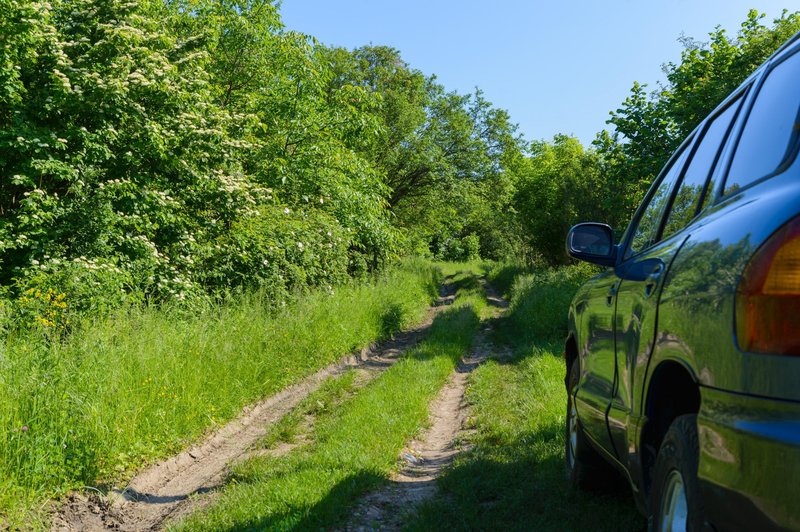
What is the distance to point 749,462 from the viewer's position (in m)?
1.73

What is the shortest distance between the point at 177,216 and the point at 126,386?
5992 millimetres

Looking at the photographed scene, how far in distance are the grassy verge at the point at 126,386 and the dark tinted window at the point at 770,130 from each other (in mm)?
5080

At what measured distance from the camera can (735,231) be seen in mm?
2027

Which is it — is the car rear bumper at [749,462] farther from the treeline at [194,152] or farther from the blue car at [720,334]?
the treeline at [194,152]

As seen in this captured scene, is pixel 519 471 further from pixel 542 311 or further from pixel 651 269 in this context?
pixel 542 311

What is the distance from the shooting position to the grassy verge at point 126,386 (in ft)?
17.7

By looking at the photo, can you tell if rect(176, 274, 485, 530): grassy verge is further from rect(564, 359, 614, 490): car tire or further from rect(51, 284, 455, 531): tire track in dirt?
rect(564, 359, 614, 490): car tire

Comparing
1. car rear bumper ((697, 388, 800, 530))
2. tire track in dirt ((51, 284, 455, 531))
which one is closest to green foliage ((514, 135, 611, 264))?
tire track in dirt ((51, 284, 455, 531))

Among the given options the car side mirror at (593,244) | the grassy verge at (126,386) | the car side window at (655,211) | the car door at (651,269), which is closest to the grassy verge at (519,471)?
the car door at (651,269)

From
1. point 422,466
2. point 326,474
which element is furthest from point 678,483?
point 422,466

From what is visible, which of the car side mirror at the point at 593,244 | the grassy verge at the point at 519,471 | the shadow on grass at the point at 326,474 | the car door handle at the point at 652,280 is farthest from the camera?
the shadow on grass at the point at 326,474

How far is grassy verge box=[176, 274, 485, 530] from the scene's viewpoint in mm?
5047

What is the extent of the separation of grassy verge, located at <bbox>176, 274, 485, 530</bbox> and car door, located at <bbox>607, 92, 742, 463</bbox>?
268 cm

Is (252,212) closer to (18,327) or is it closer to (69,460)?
(18,327)
